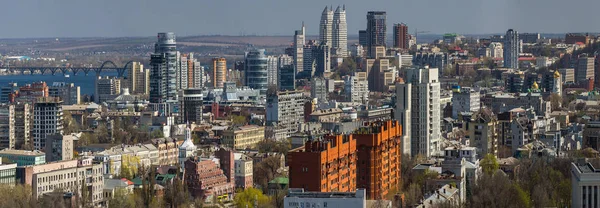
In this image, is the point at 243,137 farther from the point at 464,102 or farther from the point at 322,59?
the point at 322,59

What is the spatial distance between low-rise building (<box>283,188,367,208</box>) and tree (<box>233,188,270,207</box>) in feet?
8.93

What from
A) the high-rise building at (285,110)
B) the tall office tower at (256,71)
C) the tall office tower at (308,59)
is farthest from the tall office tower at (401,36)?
the high-rise building at (285,110)

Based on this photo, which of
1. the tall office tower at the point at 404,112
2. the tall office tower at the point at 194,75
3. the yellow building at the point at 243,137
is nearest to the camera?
the tall office tower at the point at 404,112

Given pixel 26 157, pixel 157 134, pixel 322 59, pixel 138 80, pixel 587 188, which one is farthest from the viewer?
pixel 322 59

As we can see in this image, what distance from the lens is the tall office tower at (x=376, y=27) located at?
7156 centimetres

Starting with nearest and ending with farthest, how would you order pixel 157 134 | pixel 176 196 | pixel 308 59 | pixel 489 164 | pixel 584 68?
pixel 176 196 < pixel 489 164 < pixel 157 134 < pixel 584 68 < pixel 308 59

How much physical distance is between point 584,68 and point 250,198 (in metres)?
32.7

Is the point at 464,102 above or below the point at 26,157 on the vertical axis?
above

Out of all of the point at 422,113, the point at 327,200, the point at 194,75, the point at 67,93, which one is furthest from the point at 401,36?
the point at 327,200

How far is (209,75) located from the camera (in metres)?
62.2

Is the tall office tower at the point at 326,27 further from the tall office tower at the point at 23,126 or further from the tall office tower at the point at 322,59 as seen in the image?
the tall office tower at the point at 23,126

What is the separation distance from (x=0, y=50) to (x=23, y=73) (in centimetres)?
2278

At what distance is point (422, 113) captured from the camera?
25.5 m

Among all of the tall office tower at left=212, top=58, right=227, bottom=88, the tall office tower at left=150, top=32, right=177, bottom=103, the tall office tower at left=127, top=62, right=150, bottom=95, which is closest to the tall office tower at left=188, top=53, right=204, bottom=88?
the tall office tower at left=212, top=58, right=227, bottom=88
